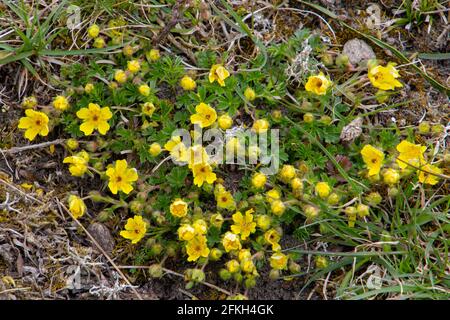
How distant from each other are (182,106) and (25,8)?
109 cm

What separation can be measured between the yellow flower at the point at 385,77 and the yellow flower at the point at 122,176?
1415 millimetres

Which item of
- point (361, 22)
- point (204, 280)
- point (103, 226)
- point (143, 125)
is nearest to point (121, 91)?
point (143, 125)

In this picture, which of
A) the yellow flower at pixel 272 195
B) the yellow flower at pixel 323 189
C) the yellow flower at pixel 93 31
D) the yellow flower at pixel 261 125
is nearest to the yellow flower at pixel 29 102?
the yellow flower at pixel 93 31

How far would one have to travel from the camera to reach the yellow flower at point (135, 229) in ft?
10.3

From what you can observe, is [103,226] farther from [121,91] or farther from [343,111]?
[343,111]

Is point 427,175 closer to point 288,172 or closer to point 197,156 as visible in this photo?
point 288,172

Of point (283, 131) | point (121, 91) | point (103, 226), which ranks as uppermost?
point (121, 91)

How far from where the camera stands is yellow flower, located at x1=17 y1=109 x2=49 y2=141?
10.9ft

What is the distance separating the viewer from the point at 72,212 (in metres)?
3.21

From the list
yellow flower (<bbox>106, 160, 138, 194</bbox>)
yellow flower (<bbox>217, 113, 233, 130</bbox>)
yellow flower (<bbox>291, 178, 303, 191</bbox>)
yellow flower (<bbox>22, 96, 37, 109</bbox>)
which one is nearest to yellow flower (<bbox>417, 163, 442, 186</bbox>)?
yellow flower (<bbox>291, 178, 303, 191</bbox>)

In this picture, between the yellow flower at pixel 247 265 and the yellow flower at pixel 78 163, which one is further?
the yellow flower at pixel 78 163

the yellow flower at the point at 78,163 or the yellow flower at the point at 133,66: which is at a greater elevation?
the yellow flower at the point at 133,66

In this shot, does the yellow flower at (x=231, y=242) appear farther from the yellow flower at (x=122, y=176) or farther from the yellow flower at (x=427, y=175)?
the yellow flower at (x=427, y=175)

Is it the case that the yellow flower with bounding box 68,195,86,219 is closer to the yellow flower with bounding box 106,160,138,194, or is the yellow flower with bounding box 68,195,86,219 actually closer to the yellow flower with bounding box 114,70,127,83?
the yellow flower with bounding box 106,160,138,194
